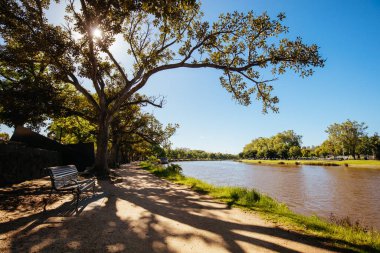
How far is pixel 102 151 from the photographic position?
1594cm

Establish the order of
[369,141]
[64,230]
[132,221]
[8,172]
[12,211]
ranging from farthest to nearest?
[369,141], [8,172], [12,211], [132,221], [64,230]

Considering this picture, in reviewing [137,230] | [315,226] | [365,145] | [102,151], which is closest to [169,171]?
[102,151]

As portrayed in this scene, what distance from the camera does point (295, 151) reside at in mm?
113688

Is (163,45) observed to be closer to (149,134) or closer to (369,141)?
(149,134)

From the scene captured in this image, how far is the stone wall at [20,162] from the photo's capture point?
10359 mm

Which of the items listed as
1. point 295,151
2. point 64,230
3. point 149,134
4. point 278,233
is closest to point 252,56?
point 278,233

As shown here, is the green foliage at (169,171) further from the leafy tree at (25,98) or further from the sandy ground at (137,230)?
the sandy ground at (137,230)

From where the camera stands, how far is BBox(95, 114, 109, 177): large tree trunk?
613 inches

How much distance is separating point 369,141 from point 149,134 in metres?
86.8

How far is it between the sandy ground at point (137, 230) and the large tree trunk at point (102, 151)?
8.09m

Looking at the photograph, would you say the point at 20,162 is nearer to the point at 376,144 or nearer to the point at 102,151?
the point at 102,151

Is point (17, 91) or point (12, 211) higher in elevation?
point (17, 91)

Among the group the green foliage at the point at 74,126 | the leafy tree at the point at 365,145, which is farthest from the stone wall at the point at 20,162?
the leafy tree at the point at 365,145

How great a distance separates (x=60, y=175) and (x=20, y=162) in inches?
272
